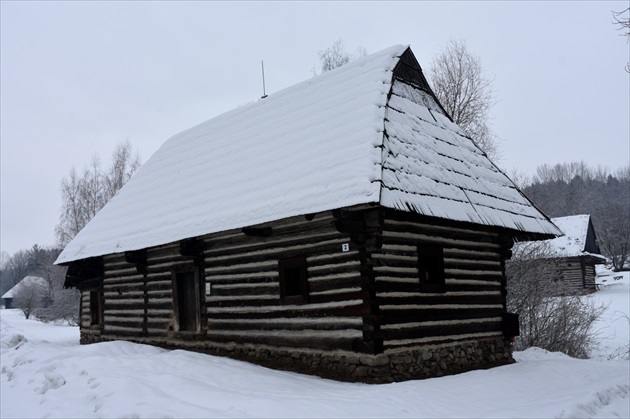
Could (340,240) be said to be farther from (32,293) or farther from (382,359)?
(32,293)

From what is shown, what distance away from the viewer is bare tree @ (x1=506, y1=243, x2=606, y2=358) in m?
15.4

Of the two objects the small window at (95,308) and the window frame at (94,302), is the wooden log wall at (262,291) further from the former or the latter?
the small window at (95,308)

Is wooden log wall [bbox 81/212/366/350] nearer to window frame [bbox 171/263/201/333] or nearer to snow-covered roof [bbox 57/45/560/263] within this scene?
window frame [bbox 171/263/201/333]

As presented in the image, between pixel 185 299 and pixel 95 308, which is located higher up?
pixel 185 299

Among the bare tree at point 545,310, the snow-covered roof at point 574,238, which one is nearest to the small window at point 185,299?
the bare tree at point 545,310

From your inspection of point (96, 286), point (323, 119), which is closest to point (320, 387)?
point (323, 119)

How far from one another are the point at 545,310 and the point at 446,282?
751 centimetres

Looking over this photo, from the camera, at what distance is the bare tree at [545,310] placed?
50.6ft

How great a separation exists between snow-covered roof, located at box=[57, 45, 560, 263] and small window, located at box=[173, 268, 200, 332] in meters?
0.94

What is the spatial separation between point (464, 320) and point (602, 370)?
252cm

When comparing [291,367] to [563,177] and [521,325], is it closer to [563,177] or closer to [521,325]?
[521,325]

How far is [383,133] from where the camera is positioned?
29.1ft

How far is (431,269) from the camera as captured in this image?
9.72 m

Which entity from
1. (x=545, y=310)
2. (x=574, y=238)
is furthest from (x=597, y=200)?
(x=545, y=310)
